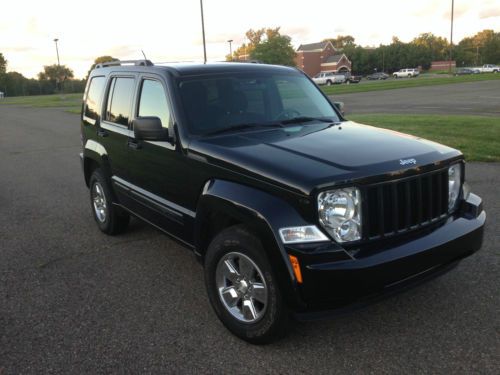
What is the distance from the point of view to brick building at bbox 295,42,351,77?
110 metres

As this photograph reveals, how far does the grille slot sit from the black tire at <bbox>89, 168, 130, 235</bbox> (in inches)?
122

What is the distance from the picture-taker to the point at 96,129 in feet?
18.2

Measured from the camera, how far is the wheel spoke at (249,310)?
10.9 feet

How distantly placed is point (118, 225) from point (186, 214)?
2005 millimetres

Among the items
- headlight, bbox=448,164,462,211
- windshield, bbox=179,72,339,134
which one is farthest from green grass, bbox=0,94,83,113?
headlight, bbox=448,164,462,211

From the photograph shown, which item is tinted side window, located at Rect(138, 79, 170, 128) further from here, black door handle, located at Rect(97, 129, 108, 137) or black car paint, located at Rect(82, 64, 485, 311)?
black door handle, located at Rect(97, 129, 108, 137)

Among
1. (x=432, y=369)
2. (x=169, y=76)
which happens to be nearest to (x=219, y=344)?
(x=432, y=369)

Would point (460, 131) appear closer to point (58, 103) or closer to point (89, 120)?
point (89, 120)

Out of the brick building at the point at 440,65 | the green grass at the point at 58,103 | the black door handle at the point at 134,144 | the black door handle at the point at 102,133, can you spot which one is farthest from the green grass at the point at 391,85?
the brick building at the point at 440,65

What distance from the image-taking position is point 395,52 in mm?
119188

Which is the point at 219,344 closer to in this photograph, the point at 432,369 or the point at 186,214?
the point at 186,214

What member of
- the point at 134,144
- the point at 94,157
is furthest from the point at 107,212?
the point at 134,144

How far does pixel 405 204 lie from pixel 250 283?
1156 mm

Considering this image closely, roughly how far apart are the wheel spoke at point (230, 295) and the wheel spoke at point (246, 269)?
177mm
